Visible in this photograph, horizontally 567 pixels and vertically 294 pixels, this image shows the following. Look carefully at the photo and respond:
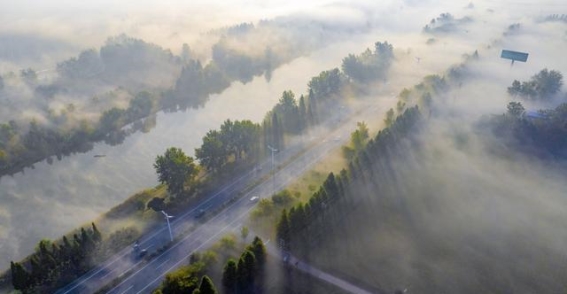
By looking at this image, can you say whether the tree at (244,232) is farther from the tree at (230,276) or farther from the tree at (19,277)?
the tree at (19,277)

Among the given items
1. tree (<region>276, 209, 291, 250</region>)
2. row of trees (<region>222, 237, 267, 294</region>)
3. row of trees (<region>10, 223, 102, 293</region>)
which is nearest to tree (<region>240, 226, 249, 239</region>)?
tree (<region>276, 209, 291, 250</region>)

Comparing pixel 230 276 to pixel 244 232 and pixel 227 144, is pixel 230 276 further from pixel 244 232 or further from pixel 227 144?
pixel 227 144

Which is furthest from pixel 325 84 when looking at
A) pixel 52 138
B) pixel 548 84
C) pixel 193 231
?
pixel 52 138

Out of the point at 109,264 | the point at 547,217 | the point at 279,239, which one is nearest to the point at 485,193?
the point at 547,217

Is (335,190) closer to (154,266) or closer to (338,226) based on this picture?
(338,226)

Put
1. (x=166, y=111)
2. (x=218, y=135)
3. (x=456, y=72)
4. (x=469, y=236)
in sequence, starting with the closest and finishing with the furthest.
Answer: (x=469, y=236) < (x=218, y=135) < (x=166, y=111) < (x=456, y=72)

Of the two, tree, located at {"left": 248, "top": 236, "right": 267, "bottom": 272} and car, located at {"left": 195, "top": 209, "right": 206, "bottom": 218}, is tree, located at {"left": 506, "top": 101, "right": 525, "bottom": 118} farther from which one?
car, located at {"left": 195, "top": 209, "right": 206, "bottom": 218}
